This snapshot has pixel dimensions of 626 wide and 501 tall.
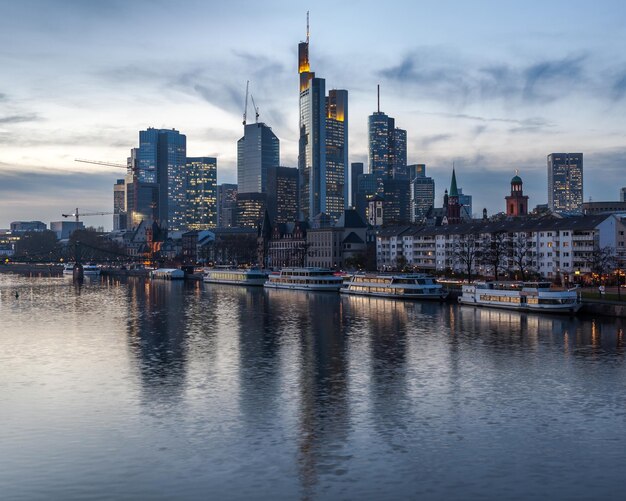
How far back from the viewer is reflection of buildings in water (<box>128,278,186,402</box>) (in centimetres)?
4841

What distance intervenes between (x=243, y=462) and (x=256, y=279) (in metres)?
140

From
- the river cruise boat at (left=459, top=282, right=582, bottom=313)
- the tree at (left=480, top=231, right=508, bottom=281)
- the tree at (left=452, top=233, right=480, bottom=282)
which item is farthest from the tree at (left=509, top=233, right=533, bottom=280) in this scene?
the river cruise boat at (left=459, top=282, right=582, bottom=313)

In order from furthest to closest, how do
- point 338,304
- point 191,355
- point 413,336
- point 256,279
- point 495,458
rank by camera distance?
point 256,279, point 338,304, point 413,336, point 191,355, point 495,458

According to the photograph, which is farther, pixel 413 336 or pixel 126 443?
pixel 413 336

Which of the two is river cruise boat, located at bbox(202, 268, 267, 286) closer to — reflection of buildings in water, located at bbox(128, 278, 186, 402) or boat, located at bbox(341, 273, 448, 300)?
boat, located at bbox(341, 273, 448, 300)

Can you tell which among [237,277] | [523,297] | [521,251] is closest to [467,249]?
[521,251]

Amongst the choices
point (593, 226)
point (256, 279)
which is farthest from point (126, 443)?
point (256, 279)

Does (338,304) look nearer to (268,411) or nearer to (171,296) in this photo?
(171,296)

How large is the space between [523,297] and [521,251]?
53301mm

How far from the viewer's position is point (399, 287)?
12194cm

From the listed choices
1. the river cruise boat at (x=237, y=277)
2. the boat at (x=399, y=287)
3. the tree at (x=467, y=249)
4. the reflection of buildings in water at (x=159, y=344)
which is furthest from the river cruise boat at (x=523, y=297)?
the river cruise boat at (x=237, y=277)

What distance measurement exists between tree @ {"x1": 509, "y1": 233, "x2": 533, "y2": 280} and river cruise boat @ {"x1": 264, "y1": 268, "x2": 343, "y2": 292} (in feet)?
111

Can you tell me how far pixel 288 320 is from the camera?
89.6 meters

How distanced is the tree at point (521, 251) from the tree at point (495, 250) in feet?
5.13
